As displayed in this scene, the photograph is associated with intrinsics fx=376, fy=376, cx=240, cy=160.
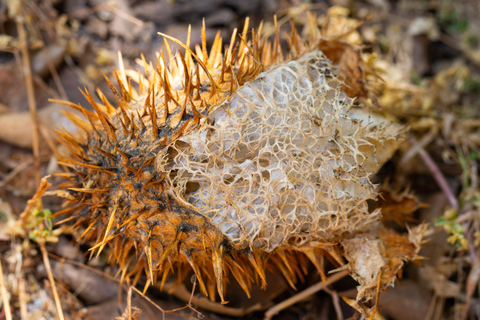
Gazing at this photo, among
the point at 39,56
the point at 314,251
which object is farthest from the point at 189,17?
the point at 314,251

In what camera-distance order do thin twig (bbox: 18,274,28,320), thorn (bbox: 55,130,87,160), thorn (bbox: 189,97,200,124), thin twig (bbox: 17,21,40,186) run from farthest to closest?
1. thin twig (bbox: 17,21,40,186)
2. thin twig (bbox: 18,274,28,320)
3. thorn (bbox: 55,130,87,160)
4. thorn (bbox: 189,97,200,124)

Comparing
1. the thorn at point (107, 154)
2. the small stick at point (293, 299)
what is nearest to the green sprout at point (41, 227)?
the thorn at point (107, 154)

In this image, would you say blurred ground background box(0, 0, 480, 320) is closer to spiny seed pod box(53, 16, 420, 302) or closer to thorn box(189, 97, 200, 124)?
spiny seed pod box(53, 16, 420, 302)

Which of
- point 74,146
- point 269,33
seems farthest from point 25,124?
point 269,33

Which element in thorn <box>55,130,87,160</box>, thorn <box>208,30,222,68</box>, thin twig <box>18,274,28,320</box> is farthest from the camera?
thin twig <box>18,274,28,320</box>

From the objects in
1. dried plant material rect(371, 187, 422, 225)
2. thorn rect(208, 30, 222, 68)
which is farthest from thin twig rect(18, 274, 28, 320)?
dried plant material rect(371, 187, 422, 225)

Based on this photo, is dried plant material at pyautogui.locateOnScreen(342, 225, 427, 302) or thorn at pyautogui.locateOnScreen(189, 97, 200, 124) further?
dried plant material at pyautogui.locateOnScreen(342, 225, 427, 302)

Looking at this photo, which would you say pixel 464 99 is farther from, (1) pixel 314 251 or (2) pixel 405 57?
(1) pixel 314 251
